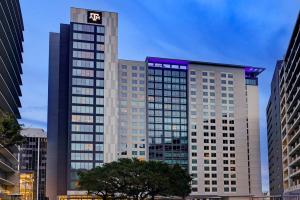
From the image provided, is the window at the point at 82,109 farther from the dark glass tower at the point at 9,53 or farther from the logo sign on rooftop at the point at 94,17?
the dark glass tower at the point at 9,53

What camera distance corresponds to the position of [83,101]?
175625 millimetres

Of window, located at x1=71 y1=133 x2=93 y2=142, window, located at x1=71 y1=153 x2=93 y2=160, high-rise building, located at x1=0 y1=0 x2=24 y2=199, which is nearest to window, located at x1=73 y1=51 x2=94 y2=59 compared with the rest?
window, located at x1=71 y1=133 x2=93 y2=142

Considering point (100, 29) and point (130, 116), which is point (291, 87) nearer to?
point (100, 29)

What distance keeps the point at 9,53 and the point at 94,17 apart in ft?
274

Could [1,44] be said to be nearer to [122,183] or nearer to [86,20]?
[122,183]

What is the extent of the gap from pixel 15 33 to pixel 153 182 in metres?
48.0

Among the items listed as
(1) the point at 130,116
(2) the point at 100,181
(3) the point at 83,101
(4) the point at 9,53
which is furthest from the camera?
(1) the point at 130,116

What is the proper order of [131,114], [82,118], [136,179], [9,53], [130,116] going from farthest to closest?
[131,114] → [130,116] → [82,118] → [9,53] → [136,179]

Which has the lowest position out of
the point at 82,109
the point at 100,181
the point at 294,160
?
the point at 100,181

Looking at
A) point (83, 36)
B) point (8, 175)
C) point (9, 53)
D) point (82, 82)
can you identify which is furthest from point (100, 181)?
point (83, 36)

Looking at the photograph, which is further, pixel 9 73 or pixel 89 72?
pixel 89 72

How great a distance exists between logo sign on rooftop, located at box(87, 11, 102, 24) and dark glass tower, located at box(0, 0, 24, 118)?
193 feet

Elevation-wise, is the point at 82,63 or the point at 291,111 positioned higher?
the point at 82,63

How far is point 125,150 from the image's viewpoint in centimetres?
19425
